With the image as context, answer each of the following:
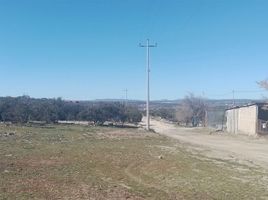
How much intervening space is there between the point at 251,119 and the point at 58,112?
38.0 m

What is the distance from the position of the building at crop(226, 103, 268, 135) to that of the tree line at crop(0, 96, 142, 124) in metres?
27.5

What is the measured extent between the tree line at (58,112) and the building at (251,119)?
90.3 feet

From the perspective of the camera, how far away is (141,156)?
91.0ft

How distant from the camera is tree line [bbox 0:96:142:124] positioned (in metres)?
74.7

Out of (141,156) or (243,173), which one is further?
(141,156)

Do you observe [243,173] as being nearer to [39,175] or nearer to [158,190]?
[158,190]

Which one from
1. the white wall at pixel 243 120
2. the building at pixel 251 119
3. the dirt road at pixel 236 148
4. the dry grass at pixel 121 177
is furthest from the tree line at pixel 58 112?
the dry grass at pixel 121 177

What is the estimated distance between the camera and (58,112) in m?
85.4

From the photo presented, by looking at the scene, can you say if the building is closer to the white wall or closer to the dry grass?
the white wall

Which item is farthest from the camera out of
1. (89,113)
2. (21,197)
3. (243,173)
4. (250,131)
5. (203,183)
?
(89,113)

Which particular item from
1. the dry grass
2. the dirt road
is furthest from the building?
the dry grass

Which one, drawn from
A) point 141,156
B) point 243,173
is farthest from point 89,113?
point 243,173

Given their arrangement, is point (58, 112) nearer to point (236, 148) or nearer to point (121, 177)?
point (236, 148)

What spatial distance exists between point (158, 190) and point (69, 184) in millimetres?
3030
